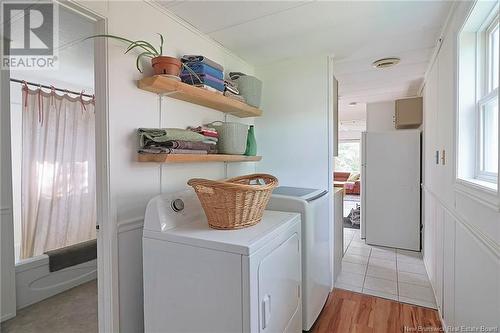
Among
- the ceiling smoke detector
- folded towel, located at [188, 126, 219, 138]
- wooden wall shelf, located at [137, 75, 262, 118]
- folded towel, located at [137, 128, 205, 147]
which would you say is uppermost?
the ceiling smoke detector

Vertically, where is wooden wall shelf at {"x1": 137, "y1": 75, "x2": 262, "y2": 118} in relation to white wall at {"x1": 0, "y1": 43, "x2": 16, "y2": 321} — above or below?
above

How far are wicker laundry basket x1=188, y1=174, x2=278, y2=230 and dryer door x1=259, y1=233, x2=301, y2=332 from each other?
24 centimetres

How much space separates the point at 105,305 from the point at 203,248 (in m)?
0.67

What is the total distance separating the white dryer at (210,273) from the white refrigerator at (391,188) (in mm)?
2662

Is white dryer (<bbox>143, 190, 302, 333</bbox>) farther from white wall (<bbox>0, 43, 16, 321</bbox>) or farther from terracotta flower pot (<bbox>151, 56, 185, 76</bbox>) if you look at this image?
white wall (<bbox>0, 43, 16, 321</bbox>)

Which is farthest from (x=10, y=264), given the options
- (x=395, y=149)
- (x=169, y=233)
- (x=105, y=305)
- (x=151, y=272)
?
(x=395, y=149)

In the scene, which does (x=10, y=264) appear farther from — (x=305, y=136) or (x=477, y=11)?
(x=477, y=11)

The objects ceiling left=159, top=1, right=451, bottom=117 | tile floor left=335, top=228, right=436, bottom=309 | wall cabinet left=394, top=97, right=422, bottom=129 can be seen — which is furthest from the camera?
wall cabinet left=394, top=97, right=422, bottom=129

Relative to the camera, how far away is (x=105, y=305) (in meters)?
1.38

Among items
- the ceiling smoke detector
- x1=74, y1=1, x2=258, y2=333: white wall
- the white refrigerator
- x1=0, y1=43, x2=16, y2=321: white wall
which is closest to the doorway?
x1=0, y1=43, x2=16, y2=321: white wall

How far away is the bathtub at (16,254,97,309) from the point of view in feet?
7.13

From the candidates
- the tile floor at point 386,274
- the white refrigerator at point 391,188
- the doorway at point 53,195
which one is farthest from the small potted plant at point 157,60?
the white refrigerator at point 391,188

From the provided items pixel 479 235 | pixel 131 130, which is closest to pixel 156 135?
pixel 131 130

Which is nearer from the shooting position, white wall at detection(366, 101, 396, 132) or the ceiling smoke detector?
the ceiling smoke detector
